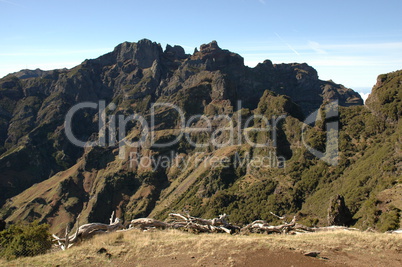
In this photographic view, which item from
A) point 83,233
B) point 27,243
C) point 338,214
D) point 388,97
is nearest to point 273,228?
point 83,233

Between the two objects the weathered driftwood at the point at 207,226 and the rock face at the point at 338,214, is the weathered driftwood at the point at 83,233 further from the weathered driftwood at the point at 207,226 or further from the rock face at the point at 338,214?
the rock face at the point at 338,214

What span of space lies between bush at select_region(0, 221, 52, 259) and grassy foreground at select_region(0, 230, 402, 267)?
1.34 metres

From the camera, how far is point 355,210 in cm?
6662

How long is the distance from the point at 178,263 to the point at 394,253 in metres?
11.5

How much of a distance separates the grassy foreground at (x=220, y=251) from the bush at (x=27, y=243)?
4.40 feet

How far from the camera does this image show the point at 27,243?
17234 mm

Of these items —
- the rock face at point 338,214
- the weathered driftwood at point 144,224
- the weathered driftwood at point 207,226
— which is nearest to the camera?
the weathered driftwood at point 144,224

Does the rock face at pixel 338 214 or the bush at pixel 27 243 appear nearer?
the bush at pixel 27 243

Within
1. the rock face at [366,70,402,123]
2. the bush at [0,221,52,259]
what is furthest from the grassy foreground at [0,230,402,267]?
the rock face at [366,70,402,123]

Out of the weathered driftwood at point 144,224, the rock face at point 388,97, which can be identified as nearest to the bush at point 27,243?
the weathered driftwood at point 144,224

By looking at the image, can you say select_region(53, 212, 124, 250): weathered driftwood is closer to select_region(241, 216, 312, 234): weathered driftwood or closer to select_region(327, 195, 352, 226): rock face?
select_region(241, 216, 312, 234): weathered driftwood

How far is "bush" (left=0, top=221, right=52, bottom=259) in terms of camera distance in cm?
1678

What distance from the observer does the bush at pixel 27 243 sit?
1678 centimetres

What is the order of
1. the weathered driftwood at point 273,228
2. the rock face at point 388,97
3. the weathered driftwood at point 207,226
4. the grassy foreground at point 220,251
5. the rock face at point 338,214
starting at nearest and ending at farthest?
1. the grassy foreground at point 220,251
2. the weathered driftwood at point 207,226
3. the weathered driftwood at point 273,228
4. the rock face at point 338,214
5. the rock face at point 388,97
